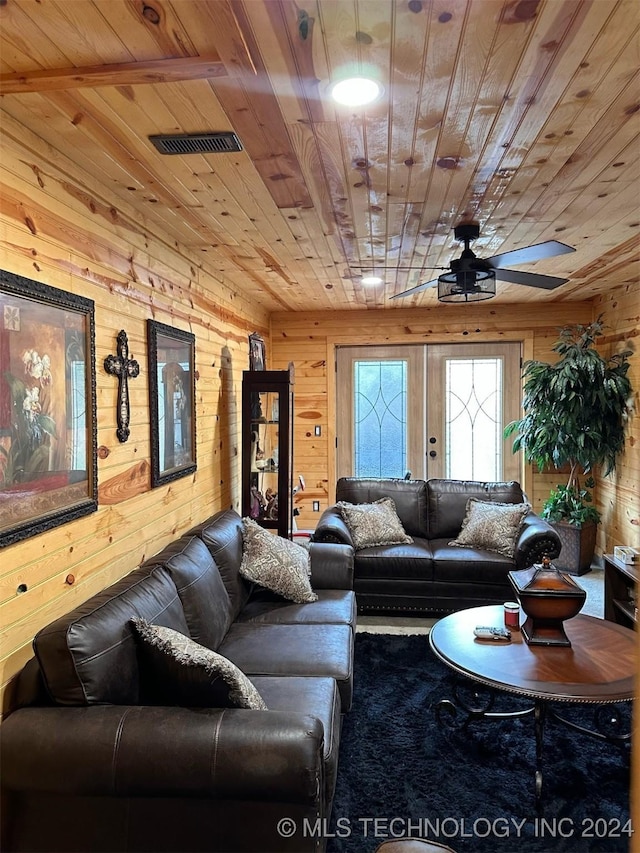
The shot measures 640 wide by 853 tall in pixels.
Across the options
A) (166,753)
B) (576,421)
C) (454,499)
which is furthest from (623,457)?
(166,753)

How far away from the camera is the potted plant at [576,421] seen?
4520 millimetres

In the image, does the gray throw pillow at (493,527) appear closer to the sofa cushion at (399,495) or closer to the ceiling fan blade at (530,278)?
the sofa cushion at (399,495)

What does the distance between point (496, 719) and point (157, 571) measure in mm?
1748

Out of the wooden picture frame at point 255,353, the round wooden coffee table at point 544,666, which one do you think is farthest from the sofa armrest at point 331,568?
the wooden picture frame at point 255,353

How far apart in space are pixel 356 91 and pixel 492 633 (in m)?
2.32

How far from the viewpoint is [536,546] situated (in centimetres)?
358

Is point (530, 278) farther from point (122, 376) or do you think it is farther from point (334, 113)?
point (122, 376)

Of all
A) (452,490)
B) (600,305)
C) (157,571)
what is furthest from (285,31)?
(600,305)

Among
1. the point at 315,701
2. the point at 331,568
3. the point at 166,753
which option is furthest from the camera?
the point at 331,568

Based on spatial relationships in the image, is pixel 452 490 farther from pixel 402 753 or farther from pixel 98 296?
pixel 98 296

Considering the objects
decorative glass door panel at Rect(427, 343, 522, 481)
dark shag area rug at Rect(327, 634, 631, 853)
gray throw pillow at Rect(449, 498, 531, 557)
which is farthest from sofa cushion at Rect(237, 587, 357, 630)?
decorative glass door panel at Rect(427, 343, 522, 481)

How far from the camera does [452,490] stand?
4.32m

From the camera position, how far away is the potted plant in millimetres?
4520

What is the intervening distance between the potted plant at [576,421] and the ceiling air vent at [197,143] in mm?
3602
